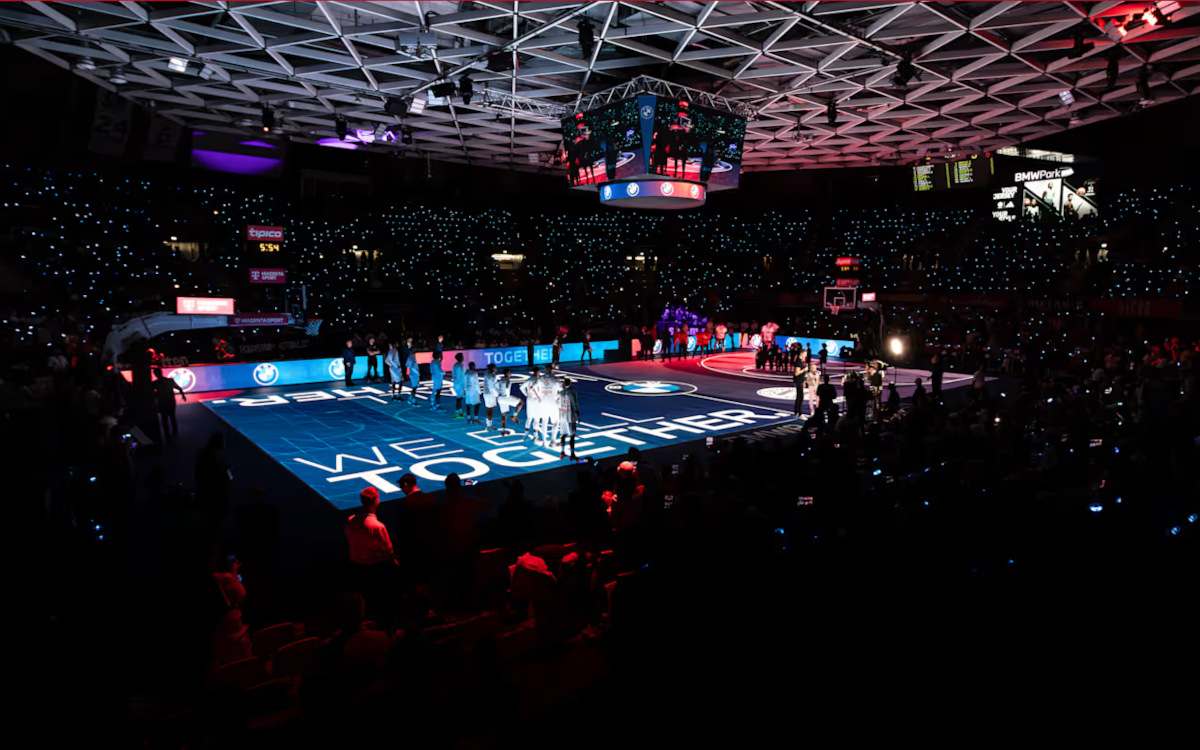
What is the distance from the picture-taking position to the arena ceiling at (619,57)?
15.2 m

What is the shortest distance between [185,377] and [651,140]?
16278mm

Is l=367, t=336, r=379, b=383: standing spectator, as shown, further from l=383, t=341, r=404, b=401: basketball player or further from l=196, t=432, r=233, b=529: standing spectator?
l=196, t=432, r=233, b=529: standing spectator

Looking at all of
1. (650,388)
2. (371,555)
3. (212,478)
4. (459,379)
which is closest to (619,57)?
(650,388)

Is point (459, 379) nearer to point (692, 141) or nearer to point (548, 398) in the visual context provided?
point (548, 398)

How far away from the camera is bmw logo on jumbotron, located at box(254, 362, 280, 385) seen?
21.5 metres

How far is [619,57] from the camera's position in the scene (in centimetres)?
1895

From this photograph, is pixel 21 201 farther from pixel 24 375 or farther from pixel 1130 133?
pixel 1130 133

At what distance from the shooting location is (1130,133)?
26.0 meters

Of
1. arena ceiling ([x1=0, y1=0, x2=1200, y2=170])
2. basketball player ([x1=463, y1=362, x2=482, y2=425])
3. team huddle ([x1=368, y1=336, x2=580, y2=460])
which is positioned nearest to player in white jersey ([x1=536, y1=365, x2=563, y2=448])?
team huddle ([x1=368, y1=336, x2=580, y2=460])

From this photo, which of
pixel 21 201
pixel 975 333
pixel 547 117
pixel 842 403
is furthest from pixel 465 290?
pixel 975 333

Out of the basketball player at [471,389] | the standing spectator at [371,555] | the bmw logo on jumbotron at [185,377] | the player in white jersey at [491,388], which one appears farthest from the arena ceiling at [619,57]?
the standing spectator at [371,555]

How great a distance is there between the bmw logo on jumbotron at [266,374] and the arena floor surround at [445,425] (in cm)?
113

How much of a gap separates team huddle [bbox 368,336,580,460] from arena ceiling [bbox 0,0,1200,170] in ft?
27.9

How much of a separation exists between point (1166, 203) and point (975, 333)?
28.4ft
